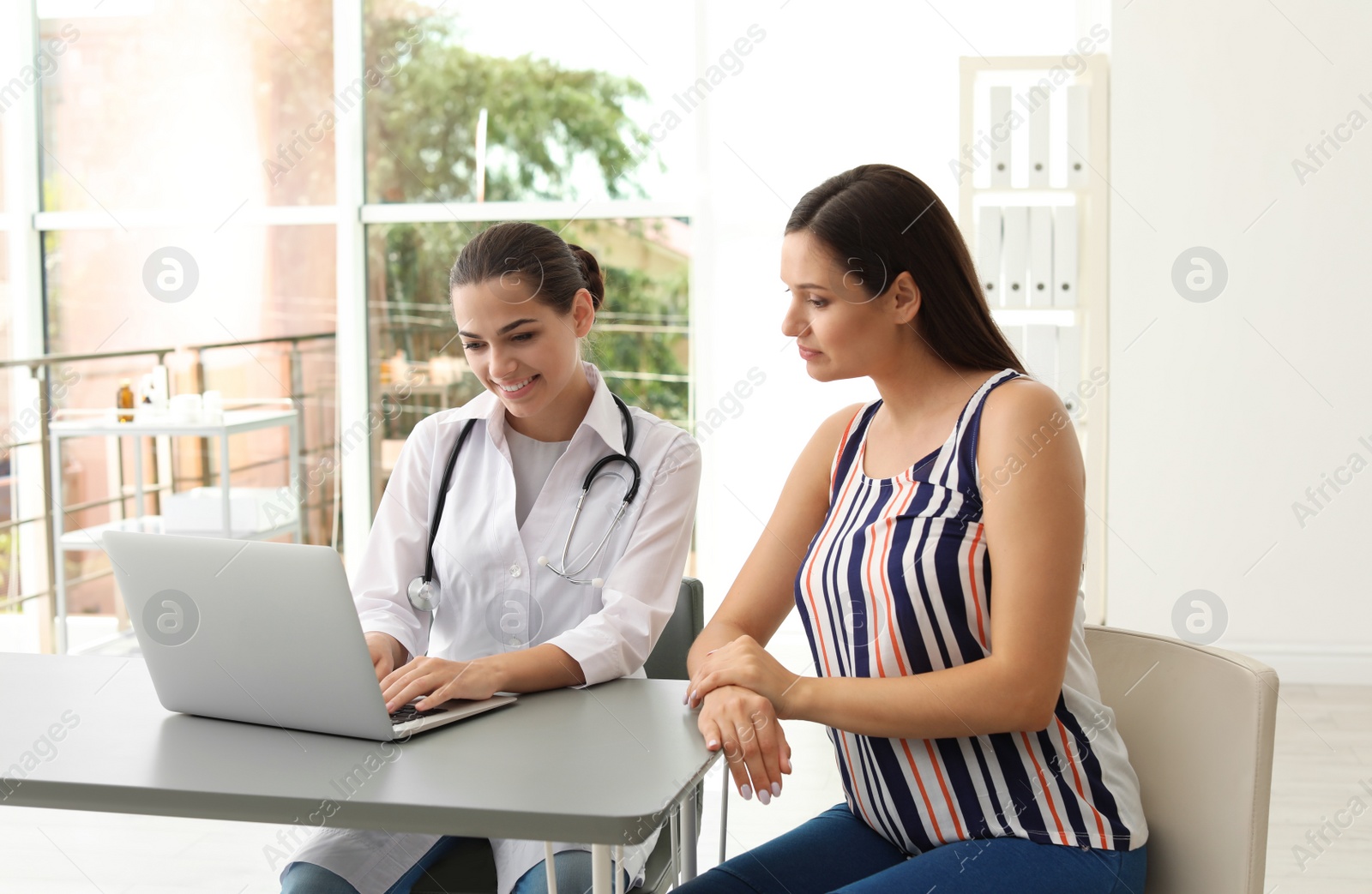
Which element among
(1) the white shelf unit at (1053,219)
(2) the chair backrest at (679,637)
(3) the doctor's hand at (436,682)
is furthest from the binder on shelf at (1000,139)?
(3) the doctor's hand at (436,682)

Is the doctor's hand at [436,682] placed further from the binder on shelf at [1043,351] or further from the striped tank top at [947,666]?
the binder on shelf at [1043,351]

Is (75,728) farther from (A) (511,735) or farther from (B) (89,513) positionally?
(B) (89,513)

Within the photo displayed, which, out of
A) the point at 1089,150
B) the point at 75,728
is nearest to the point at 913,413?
the point at 75,728

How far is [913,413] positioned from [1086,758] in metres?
0.40

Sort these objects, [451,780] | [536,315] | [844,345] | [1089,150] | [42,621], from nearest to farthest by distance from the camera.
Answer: [451,780]
[844,345]
[536,315]
[1089,150]
[42,621]

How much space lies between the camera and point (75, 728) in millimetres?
1229

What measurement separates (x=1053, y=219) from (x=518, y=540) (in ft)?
8.43

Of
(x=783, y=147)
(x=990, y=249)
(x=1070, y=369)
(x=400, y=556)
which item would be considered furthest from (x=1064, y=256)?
(x=400, y=556)

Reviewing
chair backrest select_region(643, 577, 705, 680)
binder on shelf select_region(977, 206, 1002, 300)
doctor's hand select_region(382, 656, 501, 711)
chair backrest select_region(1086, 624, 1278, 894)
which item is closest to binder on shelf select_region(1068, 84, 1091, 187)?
binder on shelf select_region(977, 206, 1002, 300)

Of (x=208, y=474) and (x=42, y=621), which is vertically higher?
(x=208, y=474)

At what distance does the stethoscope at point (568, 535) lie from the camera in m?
1.58

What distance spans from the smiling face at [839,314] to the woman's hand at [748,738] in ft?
1.20

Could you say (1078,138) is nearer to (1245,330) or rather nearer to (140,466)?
(1245,330)

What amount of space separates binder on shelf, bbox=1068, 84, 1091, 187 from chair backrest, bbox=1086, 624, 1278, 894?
8.64 feet
